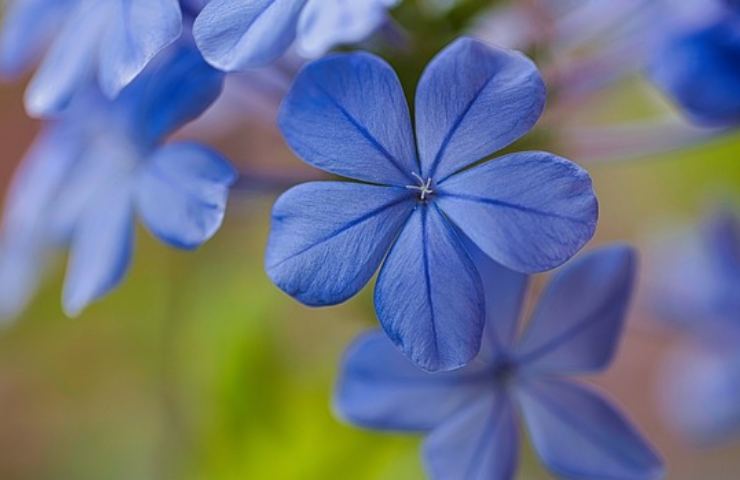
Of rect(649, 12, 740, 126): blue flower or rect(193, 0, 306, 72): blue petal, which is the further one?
rect(649, 12, 740, 126): blue flower

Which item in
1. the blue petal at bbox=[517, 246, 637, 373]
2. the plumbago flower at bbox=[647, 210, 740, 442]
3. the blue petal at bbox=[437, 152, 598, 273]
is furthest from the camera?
the plumbago flower at bbox=[647, 210, 740, 442]

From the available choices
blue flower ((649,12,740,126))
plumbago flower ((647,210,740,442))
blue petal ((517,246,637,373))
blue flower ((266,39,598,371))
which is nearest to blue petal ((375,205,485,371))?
blue flower ((266,39,598,371))

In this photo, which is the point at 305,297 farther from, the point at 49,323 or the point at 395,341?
Result: the point at 49,323

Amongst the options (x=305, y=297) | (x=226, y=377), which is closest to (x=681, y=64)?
(x=305, y=297)

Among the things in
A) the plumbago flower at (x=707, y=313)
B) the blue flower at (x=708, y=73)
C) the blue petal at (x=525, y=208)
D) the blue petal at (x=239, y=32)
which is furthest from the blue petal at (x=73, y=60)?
the plumbago flower at (x=707, y=313)

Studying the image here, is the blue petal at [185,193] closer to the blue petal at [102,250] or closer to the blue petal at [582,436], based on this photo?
the blue petal at [102,250]

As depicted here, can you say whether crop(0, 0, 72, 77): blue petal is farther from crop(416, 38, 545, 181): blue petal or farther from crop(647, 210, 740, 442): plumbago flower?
crop(647, 210, 740, 442): plumbago flower
